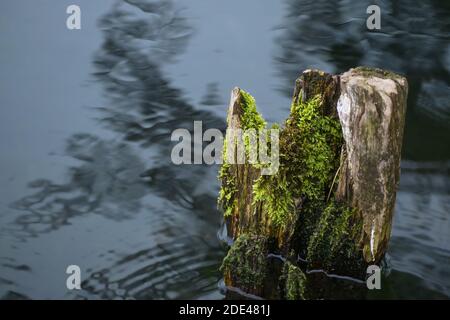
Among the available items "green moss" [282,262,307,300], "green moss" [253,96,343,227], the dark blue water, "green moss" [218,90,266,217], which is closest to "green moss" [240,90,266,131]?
"green moss" [218,90,266,217]

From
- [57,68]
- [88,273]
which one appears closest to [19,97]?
[57,68]

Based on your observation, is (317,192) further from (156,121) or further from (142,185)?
(156,121)

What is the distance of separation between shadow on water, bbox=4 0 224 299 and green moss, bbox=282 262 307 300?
2.31ft

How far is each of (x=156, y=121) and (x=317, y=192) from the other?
11.2 feet

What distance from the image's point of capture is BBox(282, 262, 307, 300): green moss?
5.71m

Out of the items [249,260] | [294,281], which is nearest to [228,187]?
[249,260]

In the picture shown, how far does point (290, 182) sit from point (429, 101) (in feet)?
12.8

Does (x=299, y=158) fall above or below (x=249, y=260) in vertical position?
above

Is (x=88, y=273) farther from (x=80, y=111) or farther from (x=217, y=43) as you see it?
(x=217, y=43)

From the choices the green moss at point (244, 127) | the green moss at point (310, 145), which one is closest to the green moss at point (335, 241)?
the green moss at point (310, 145)

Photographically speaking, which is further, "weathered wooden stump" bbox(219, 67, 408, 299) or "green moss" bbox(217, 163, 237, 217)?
"green moss" bbox(217, 163, 237, 217)

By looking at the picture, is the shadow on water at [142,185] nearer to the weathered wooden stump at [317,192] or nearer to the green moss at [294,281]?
the weathered wooden stump at [317,192]

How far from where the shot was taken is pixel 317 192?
5957mm

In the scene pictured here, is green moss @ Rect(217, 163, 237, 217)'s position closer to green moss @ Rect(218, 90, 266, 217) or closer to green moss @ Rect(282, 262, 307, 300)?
green moss @ Rect(218, 90, 266, 217)
